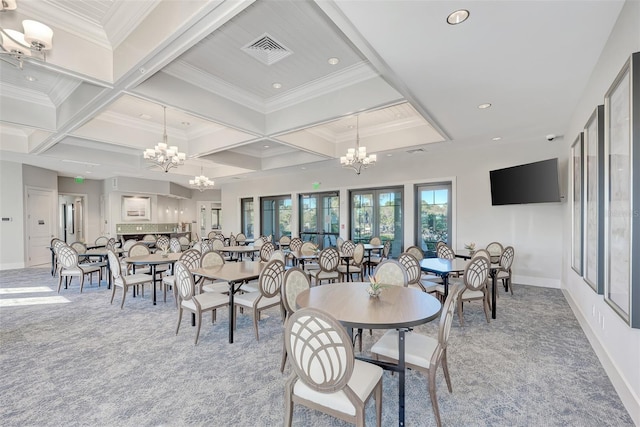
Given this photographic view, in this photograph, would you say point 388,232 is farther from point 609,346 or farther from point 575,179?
point 609,346

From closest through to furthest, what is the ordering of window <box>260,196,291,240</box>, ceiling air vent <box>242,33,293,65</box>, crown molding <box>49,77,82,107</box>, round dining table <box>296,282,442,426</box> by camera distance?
round dining table <box>296,282,442,426</box>
ceiling air vent <box>242,33,293,65</box>
crown molding <box>49,77,82,107</box>
window <box>260,196,291,240</box>

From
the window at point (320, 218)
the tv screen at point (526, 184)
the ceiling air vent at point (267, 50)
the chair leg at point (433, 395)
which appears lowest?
the chair leg at point (433, 395)

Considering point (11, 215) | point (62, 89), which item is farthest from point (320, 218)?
point (11, 215)

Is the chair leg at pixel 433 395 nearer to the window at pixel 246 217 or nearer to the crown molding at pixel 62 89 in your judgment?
the crown molding at pixel 62 89

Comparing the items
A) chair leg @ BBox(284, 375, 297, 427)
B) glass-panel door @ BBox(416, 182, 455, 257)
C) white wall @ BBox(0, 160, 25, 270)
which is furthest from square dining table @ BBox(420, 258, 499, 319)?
white wall @ BBox(0, 160, 25, 270)

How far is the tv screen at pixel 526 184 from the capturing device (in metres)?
5.14

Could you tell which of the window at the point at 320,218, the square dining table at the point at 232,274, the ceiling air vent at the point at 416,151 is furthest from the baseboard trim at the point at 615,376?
the window at the point at 320,218

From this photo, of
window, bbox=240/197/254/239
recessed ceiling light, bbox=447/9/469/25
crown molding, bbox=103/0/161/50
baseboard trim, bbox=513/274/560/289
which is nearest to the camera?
recessed ceiling light, bbox=447/9/469/25

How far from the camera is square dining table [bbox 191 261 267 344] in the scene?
350cm

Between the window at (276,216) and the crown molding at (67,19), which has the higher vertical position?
the crown molding at (67,19)

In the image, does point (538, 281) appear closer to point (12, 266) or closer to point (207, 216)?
point (12, 266)

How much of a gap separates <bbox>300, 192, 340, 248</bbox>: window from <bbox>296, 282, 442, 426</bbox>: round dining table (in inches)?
260

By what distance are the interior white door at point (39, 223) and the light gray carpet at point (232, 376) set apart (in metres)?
6.72

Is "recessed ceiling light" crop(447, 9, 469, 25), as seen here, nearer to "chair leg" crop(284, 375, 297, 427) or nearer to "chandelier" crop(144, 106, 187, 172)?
"chair leg" crop(284, 375, 297, 427)
